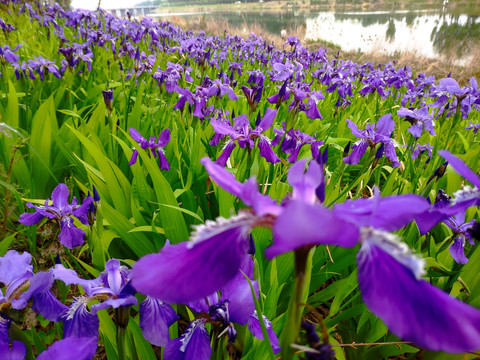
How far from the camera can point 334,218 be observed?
1.43 feet

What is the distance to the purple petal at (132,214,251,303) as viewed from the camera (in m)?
0.49

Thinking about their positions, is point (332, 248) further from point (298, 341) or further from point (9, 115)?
point (9, 115)

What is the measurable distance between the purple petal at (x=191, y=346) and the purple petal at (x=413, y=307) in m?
0.56

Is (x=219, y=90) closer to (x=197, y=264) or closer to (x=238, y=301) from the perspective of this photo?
(x=238, y=301)

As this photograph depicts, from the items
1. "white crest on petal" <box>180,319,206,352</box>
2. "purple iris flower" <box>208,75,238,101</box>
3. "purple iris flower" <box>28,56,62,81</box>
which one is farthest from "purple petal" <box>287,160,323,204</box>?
"purple iris flower" <box>28,56,62,81</box>

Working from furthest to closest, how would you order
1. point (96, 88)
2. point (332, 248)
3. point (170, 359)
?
1. point (96, 88)
2. point (332, 248)
3. point (170, 359)

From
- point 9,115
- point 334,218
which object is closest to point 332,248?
point 334,218

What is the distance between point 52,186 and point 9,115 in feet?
2.37

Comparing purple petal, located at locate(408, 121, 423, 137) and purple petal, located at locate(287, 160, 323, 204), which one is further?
purple petal, located at locate(408, 121, 423, 137)

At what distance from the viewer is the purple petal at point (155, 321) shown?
89 cm

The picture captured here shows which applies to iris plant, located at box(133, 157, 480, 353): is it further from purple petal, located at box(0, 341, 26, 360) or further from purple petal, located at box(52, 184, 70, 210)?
purple petal, located at box(52, 184, 70, 210)

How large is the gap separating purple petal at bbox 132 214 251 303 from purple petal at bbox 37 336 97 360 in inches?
10.8

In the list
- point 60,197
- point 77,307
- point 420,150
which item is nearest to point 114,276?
point 77,307

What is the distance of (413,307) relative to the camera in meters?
0.44
